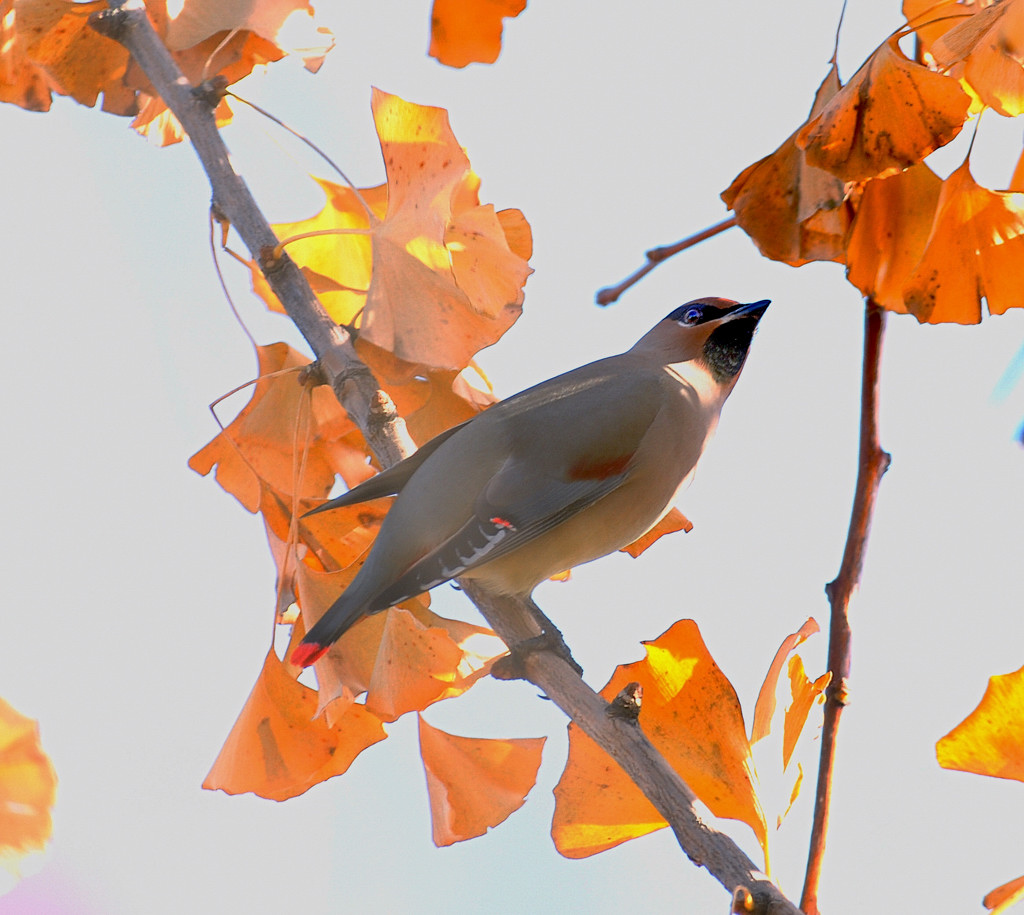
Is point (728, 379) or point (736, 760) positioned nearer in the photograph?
point (736, 760)

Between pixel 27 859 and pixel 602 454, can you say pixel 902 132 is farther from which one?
pixel 27 859

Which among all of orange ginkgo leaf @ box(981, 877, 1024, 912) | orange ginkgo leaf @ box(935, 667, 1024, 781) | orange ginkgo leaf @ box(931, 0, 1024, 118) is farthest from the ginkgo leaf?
orange ginkgo leaf @ box(981, 877, 1024, 912)

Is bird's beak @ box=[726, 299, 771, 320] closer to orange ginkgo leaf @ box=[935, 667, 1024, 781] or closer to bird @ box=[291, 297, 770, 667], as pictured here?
bird @ box=[291, 297, 770, 667]

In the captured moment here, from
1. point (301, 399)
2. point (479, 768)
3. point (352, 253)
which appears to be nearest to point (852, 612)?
point (479, 768)

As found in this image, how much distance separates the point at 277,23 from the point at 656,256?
560 millimetres

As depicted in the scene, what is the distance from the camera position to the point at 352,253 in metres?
1.51

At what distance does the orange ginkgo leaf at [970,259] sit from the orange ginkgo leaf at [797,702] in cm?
36

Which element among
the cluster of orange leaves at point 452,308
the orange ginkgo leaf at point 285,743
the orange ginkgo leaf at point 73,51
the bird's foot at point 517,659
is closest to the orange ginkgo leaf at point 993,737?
the cluster of orange leaves at point 452,308

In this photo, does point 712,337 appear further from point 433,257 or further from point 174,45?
point 174,45

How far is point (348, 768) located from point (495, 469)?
512 millimetres

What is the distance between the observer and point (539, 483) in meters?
1.53

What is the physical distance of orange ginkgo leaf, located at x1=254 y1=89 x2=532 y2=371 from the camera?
1262 mm

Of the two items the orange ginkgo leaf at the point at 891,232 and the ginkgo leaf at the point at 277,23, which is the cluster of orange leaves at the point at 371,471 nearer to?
the ginkgo leaf at the point at 277,23

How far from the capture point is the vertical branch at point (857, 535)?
1.11 meters
